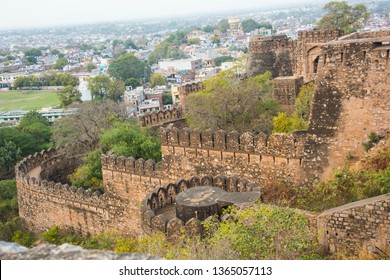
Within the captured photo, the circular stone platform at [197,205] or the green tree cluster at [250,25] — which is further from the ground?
the circular stone platform at [197,205]

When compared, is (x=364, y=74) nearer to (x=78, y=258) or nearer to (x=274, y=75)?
(x=78, y=258)

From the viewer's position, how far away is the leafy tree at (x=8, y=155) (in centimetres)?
3369

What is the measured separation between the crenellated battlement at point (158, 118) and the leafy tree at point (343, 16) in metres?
12.4

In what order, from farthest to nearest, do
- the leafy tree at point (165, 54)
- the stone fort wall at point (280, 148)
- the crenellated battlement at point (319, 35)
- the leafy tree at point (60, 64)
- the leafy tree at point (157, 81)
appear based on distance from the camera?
the leafy tree at point (165, 54), the leafy tree at point (60, 64), the leafy tree at point (157, 81), the crenellated battlement at point (319, 35), the stone fort wall at point (280, 148)

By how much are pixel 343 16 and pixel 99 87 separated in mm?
49827

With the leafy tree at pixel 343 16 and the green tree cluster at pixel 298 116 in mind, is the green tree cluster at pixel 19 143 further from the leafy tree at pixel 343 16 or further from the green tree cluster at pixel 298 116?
the leafy tree at pixel 343 16

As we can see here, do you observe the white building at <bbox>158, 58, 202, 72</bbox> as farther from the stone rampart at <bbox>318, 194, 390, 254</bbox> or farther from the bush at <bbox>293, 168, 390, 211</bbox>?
the stone rampart at <bbox>318, 194, 390, 254</bbox>

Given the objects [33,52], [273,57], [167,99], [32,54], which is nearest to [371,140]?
[273,57]

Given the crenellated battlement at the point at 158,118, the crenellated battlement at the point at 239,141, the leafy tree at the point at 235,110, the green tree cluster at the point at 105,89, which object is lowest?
the green tree cluster at the point at 105,89

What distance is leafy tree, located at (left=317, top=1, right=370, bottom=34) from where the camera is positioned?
32219 mm

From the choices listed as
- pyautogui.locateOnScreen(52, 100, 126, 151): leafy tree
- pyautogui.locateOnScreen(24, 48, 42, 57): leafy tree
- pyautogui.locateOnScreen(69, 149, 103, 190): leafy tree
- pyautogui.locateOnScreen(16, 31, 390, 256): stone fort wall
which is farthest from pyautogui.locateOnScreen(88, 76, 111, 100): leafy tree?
pyautogui.locateOnScreen(24, 48, 42, 57): leafy tree

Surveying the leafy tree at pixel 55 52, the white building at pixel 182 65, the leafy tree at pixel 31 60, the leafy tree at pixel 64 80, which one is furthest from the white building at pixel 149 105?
the leafy tree at pixel 55 52

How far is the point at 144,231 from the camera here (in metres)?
11.7

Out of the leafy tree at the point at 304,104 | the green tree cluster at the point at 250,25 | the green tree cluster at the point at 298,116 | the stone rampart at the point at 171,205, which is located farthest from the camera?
the green tree cluster at the point at 250,25
